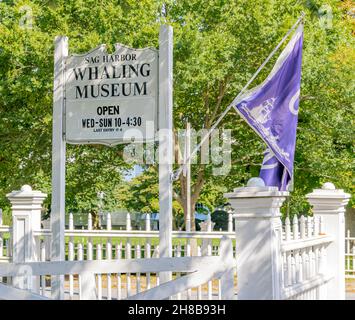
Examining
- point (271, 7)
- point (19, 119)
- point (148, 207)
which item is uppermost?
point (271, 7)

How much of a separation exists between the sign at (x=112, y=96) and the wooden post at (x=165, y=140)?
0.38ft

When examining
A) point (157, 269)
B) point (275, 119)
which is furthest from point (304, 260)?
point (275, 119)

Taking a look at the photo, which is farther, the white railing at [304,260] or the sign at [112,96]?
the sign at [112,96]

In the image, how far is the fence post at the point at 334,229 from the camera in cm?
964

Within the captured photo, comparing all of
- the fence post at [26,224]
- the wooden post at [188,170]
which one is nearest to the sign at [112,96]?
the fence post at [26,224]

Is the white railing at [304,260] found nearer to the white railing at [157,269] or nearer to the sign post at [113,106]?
the white railing at [157,269]

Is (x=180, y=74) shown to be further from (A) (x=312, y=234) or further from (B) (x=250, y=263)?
(B) (x=250, y=263)

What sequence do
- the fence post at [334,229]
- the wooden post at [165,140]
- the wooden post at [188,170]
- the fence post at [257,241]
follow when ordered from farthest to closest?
1. the wooden post at [188,170]
2. the wooden post at [165,140]
3. the fence post at [334,229]
4. the fence post at [257,241]

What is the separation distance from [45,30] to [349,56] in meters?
7.95

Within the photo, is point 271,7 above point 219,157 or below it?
above

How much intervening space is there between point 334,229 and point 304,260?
155cm

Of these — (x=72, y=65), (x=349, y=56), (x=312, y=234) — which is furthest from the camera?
(x=349, y=56)
